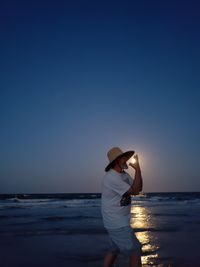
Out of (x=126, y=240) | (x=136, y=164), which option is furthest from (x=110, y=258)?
(x=136, y=164)

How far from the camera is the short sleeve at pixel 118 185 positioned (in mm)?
4912

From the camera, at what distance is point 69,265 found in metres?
7.26

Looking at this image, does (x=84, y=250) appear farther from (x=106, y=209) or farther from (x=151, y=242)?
(x=106, y=209)

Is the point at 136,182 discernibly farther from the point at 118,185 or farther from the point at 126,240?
the point at 126,240

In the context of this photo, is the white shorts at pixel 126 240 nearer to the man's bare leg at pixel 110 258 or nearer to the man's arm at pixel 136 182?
the man's bare leg at pixel 110 258

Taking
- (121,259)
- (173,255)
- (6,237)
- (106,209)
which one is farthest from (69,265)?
(6,237)

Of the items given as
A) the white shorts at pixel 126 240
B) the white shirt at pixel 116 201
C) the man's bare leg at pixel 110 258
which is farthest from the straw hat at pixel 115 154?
the man's bare leg at pixel 110 258

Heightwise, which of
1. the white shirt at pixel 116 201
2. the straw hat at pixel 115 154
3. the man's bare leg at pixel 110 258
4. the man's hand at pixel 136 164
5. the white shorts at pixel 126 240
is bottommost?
the man's bare leg at pixel 110 258

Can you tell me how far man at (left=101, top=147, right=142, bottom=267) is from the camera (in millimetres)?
4879

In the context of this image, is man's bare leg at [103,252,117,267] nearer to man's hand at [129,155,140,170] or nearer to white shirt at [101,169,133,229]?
white shirt at [101,169,133,229]

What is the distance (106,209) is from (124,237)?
1.36 feet

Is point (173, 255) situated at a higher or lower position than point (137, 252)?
lower

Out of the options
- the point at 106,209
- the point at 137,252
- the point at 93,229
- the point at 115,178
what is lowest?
the point at 93,229

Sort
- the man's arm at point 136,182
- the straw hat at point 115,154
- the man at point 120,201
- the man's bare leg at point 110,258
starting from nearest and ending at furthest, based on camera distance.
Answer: the man's arm at point 136,182, the man at point 120,201, the straw hat at point 115,154, the man's bare leg at point 110,258
